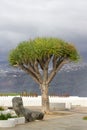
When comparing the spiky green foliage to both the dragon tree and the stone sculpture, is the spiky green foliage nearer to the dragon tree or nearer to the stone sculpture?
the dragon tree

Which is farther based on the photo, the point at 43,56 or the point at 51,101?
the point at 51,101

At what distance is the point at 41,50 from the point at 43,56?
65 centimetres

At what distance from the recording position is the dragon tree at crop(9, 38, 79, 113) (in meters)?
38.7

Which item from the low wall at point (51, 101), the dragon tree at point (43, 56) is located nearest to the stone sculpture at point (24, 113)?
the dragon tree at point (43, 56)

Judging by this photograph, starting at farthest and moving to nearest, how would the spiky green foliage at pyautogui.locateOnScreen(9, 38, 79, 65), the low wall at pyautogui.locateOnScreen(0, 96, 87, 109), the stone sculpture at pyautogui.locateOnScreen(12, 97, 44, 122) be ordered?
1. the low wall at pyautogui.locateOnScreen(0, 96, 87, 109)
2. the spiky green foliage at pyautogui.locateOnScreen(9, 38, 79, 65)
3. the stone sculpture at pyautogui.locateOnScreen(12, 97, 44, 122)

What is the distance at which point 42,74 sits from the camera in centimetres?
4109

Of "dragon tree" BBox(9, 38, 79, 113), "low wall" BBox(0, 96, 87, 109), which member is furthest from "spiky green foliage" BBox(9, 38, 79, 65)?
"low wall" BBox(0, 96, 87, 109)

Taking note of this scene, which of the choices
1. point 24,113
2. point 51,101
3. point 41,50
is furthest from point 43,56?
point 51,101

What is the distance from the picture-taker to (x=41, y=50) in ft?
126

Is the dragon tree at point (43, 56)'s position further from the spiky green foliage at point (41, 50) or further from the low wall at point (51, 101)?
the low wall at point (51, 101)

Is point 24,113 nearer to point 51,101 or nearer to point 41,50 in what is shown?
point 41,50

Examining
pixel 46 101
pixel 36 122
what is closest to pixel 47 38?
pixel 46 101

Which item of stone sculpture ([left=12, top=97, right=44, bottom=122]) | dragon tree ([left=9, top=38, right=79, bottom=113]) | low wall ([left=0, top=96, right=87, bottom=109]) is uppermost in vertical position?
dragon tree ([left=9, top=38, right=79, bottom=113])

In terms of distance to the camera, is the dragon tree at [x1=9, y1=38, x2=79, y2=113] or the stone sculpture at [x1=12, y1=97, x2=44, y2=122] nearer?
the stone sculpture at [x1=12, y1=97, x2=44, y2=122]
